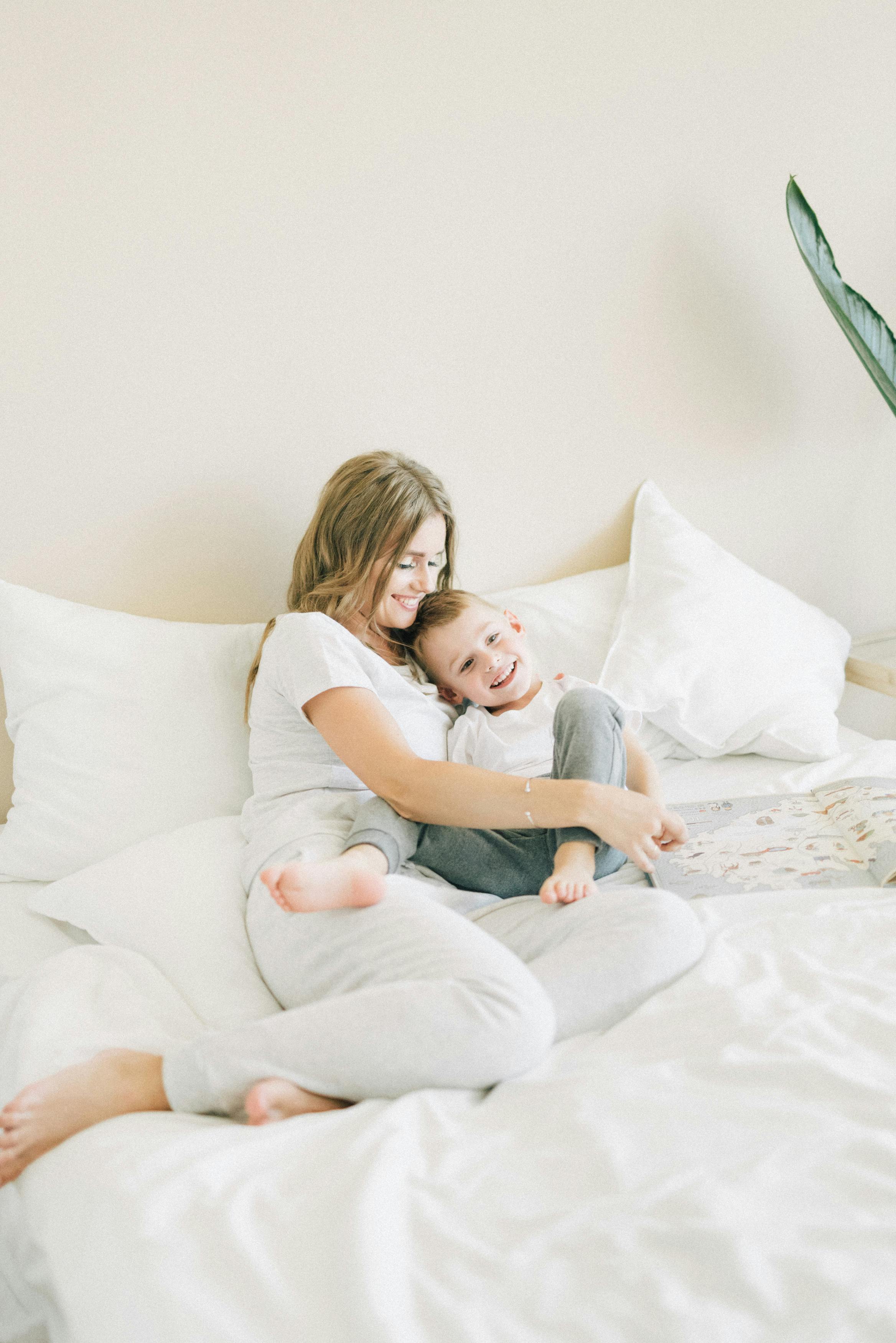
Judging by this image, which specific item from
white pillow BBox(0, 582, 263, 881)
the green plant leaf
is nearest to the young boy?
white pillow BBox(0, 582, 263, 881)

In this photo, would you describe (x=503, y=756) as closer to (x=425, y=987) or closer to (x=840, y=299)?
(x=425, y=987)

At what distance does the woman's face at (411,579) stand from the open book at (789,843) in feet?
1.64

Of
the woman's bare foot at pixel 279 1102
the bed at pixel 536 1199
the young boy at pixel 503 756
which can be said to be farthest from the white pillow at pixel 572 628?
the woman's bare foot at pixel 279 1102

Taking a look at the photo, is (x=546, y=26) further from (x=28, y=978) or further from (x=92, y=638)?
(x=28, y=978)

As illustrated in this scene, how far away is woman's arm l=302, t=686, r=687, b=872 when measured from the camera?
1.11 m

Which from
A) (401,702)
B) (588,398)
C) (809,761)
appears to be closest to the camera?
(401,702)

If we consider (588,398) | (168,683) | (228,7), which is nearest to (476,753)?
(168,683)

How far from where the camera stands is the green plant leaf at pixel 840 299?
174 cm

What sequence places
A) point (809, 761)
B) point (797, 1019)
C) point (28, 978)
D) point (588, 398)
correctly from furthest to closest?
point (588, 398) < point (809, 761) < point (28, 978) < point (797, 1019)

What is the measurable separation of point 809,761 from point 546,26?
133 cm

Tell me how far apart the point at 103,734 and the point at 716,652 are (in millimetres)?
1028

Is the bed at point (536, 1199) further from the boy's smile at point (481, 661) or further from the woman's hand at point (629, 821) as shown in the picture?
the boy's smile at point (481, 661)

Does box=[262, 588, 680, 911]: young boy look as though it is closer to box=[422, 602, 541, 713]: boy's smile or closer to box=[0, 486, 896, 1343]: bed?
box=[422, 602, 541, 713]: boy's smile

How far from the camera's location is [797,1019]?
0.83 m
